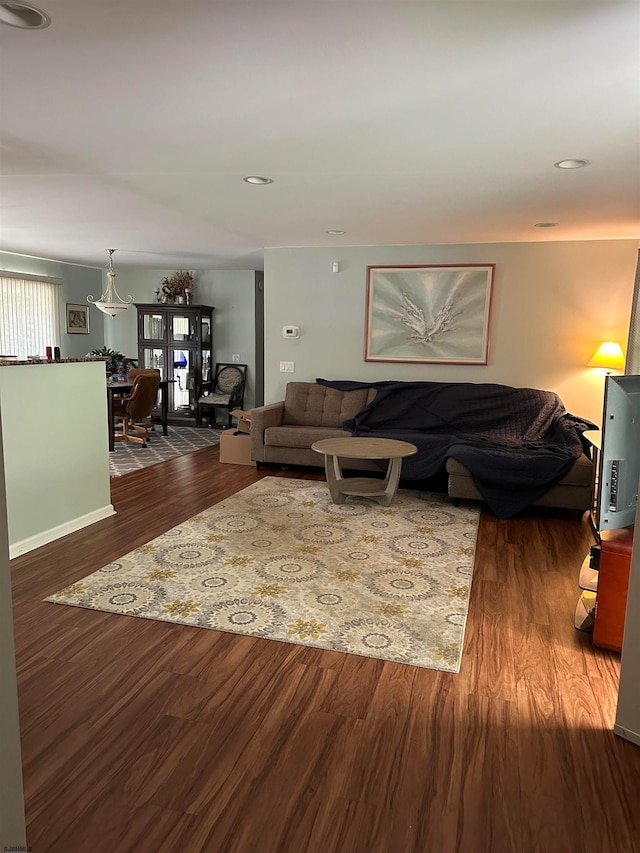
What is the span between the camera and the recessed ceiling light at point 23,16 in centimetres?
172

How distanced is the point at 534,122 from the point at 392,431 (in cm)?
330

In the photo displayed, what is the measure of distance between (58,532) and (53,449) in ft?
1.83

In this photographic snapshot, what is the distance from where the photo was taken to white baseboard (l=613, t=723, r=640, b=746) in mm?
1932

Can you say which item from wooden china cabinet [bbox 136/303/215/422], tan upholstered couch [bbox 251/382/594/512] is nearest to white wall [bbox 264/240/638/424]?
tan upholstered couch [bbox 251/382/594/512]

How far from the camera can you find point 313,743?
1.92 meters

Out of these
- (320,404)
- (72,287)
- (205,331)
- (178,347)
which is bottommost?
(320,404)

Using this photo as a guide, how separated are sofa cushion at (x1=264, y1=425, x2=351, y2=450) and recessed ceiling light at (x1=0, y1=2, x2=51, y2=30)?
401 centimetres

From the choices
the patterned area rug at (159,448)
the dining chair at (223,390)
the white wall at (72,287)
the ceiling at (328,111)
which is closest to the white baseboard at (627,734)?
the ceiling at (328,111)

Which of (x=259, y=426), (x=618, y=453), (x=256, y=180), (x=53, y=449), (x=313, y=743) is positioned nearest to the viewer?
(x=313, y=743)

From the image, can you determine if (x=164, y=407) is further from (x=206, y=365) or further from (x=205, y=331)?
(x=205, y=331)

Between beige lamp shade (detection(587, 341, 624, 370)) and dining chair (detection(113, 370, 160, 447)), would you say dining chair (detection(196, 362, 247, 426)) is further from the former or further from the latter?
beige lamp shade (detection(587, 341, 624, 370))

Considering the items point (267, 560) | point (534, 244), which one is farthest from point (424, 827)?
point (534, 244)

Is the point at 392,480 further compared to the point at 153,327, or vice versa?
the point at 153,327

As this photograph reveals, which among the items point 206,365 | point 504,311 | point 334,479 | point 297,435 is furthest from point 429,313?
point 206,365
